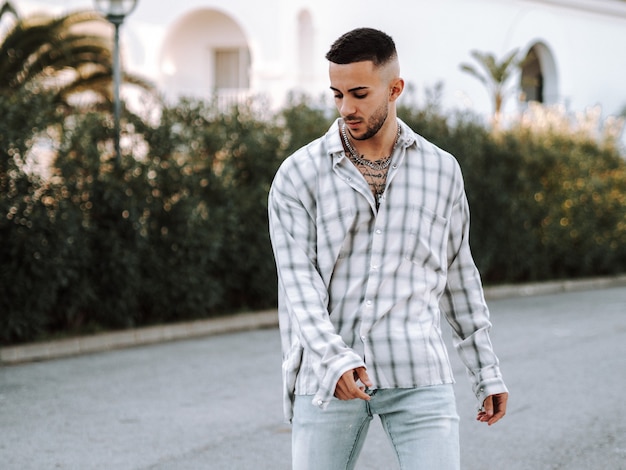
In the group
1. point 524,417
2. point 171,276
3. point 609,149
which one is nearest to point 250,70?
point 609,149

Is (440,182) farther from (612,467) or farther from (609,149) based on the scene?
(609,149)

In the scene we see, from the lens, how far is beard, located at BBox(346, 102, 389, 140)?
308 centimetres

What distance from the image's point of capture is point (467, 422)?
720cm

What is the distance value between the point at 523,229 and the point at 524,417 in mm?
10506

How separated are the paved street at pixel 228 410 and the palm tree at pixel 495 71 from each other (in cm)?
1964

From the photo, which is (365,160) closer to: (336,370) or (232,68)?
(336,370)

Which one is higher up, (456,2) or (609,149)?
(456,2)

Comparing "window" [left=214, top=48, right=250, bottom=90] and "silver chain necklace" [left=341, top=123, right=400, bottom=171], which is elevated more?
"window" [left=214, top=48, right=250, bottom=90]

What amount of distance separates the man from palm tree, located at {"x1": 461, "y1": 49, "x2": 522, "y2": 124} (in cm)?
2722

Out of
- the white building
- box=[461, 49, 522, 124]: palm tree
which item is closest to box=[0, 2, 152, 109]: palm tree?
the white building

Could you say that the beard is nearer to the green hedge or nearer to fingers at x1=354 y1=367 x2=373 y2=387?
fingers at x1=354 y1=367 x2=373 y2=387

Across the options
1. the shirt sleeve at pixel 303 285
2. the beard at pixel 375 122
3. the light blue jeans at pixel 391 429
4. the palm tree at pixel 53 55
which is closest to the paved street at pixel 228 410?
the light blue jeans at pixel 391 429

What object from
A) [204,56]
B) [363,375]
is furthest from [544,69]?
[363,375]

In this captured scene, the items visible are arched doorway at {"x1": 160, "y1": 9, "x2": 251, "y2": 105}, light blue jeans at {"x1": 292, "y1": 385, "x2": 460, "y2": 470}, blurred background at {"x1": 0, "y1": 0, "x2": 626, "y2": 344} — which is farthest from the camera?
arched doorway at {"x1": 160, "y1": 9, "x2": 251, "y2": 105}
